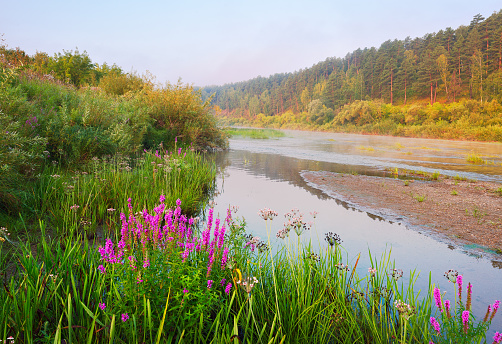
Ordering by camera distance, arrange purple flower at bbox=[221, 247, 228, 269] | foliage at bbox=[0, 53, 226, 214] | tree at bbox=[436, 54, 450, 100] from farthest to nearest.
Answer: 1. tree at bbox=[436, 54, 450, 100]
2. foliage at bbox=[0, 53, 226, 214]
3. purple flower at bbox=[221, 247, 228, 269]

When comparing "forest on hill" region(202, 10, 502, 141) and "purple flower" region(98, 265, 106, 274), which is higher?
"forest on hill" region(202, 10, 502, 141)

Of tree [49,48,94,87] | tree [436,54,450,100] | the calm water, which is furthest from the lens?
tree [436,54,450,100]

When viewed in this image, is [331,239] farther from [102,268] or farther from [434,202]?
[434,202]

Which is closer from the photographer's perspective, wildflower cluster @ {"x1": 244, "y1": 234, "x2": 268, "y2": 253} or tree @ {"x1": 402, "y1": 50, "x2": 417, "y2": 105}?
wildflower cluster @ {"x1": 244, "y1": 234, "x2": 268, "y2": 253}

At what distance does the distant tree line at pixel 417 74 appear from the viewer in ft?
202

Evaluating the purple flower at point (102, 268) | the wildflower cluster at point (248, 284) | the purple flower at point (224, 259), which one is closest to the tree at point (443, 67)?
the purple flower at point (224, 259)

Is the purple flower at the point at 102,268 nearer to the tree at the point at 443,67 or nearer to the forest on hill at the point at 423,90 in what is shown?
the forest on hill at the point at 423,90

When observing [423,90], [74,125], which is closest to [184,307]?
[74,125]

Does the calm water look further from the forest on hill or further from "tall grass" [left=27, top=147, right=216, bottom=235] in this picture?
the forest on hill

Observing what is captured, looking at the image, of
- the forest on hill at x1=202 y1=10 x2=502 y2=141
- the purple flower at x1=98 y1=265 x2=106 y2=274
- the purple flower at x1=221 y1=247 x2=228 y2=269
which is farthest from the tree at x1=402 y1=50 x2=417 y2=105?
the purple flower at x1=98 y1=265 x2=106 y2=274

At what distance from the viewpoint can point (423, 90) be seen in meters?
71.0

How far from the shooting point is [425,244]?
16.3 feet

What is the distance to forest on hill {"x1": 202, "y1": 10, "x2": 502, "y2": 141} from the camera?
160ft

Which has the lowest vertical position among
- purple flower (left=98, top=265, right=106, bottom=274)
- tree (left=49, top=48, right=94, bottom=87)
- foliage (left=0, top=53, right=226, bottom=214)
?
purple flower (left=98, top=265, right=106, bottom=274)
